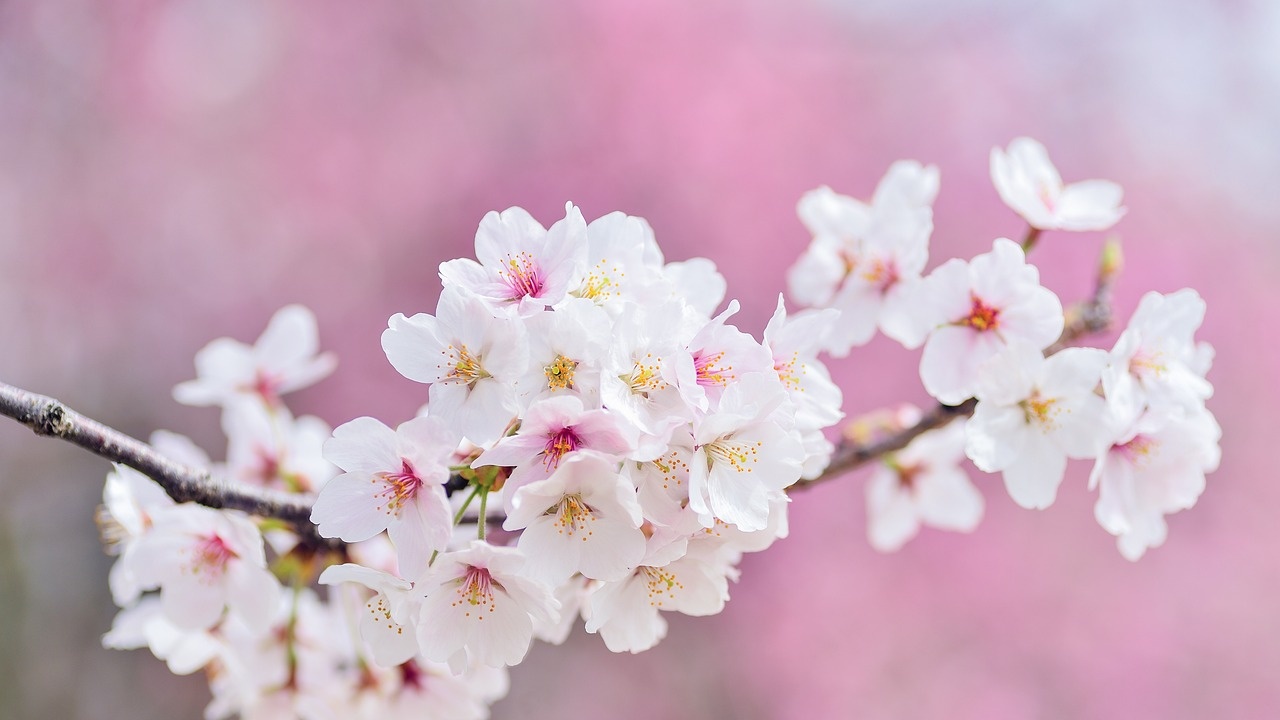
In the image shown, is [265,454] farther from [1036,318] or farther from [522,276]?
[1036,318]

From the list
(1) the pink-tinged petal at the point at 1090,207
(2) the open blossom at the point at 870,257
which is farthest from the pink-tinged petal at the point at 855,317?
(1) the pink-tinged petal at the point at 1090,207

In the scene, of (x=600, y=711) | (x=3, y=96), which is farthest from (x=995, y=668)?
(x=3, y=96)

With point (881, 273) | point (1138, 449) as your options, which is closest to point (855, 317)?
point (881, 273)

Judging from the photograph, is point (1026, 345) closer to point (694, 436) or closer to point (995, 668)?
Answer: point (694, 436)

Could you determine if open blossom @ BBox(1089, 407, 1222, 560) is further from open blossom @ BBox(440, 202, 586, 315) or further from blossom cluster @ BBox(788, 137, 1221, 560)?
open blossom @ BBox(440, 202, 586, 315)

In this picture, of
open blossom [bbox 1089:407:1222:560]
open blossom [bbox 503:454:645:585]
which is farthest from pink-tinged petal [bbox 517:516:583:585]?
open blossom [bbox 1089:407:1222:560]

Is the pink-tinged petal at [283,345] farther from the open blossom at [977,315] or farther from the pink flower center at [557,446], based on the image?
the open blossom at [977,315]
